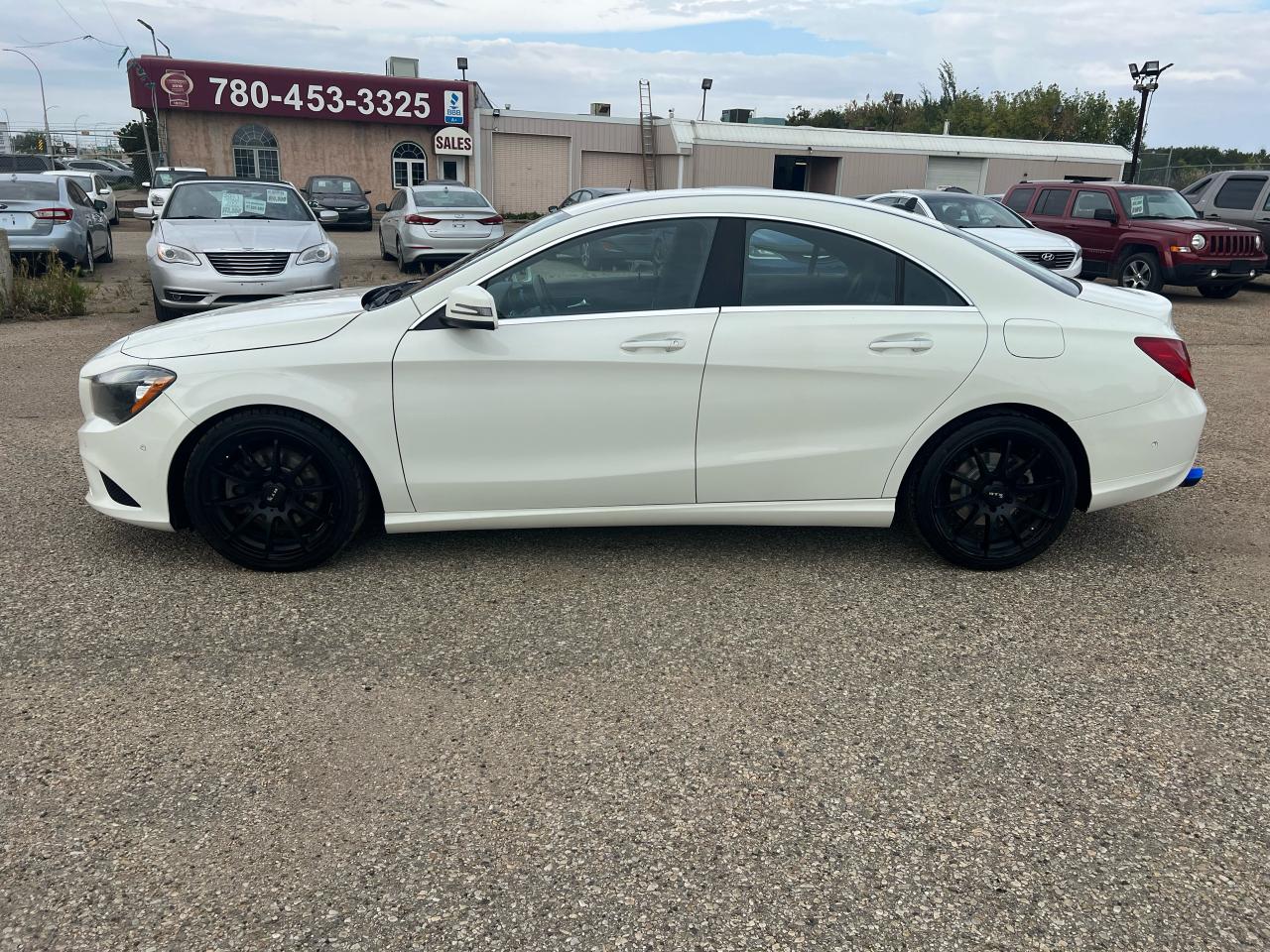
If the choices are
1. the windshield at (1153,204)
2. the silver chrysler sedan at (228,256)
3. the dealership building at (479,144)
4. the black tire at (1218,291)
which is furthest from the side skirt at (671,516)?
the dealership building at (479,144)

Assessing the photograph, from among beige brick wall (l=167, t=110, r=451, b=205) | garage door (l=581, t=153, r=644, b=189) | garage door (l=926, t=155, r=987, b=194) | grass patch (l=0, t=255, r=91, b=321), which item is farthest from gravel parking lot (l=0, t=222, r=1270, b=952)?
garage door (l=926, t=155, r=987, b=194)

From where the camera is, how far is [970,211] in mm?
13516

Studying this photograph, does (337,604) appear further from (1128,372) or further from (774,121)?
(774,121)

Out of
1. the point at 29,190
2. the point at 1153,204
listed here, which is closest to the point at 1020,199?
the point at 1153,204

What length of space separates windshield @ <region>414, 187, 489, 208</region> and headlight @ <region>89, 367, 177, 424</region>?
1155 centimetres

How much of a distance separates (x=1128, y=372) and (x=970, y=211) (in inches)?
405

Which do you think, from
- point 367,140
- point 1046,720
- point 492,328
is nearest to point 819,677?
point 1046,720

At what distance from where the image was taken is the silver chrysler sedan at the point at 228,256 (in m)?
9.72

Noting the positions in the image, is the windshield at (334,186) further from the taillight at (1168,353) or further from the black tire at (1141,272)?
the taillight at (1168,353)

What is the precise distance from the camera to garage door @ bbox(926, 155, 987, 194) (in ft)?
131

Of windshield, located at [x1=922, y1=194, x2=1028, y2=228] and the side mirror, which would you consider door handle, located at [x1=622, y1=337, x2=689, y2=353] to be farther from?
windshield, located at [x1=922, y1=194, x2=1028, y2=228]

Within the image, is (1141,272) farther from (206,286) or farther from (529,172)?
(529,172)

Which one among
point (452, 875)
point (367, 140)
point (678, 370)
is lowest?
point (452, 875)

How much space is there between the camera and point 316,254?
10.3 m
